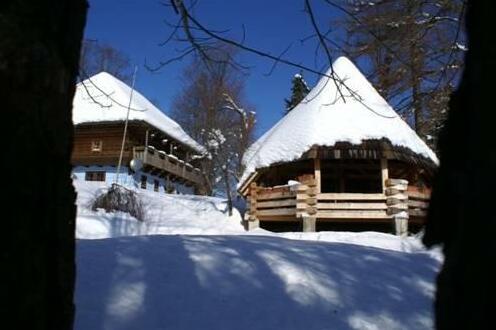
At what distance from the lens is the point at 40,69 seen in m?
1.48

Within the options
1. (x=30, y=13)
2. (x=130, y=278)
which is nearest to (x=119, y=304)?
(x=130, y=278)

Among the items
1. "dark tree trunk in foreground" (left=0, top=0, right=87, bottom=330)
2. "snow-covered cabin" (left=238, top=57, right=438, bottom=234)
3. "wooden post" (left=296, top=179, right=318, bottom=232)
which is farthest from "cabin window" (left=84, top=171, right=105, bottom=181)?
"dark tree trunk in foreground" (left=0, top=0, right=87, bottom=330)

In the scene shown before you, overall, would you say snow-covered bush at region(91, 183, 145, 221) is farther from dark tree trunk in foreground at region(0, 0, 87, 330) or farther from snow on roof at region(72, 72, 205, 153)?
snow on roof at region(72, 72, 205, 153)

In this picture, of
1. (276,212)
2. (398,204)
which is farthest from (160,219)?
(398,204)

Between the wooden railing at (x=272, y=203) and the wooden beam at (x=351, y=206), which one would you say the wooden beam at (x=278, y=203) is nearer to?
the wooden railing at (x=272, y=203)

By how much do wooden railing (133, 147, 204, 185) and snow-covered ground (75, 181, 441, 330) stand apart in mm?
28358

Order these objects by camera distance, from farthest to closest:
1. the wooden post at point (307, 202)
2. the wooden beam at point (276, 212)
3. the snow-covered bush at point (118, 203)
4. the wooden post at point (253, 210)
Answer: the wooden post at point (253, 210), the snow-covered bush at point (118, 203), the wooden beam at point (276, 212), the wooden post at point (307, 202)

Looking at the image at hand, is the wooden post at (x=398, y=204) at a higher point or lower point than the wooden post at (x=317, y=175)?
lower

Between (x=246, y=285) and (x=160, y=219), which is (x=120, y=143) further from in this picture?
(x=246, y=285)

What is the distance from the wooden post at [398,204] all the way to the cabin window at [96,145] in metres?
24.1

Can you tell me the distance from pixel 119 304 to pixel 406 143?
13.5 metres

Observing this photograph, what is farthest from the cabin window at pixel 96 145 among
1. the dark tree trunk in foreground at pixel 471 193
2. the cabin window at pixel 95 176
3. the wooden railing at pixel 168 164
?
the dark tree trunk in foreground at pixel 471 193

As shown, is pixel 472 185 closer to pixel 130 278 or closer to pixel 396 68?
pixel 130 278

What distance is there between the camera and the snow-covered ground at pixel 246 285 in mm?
3654
